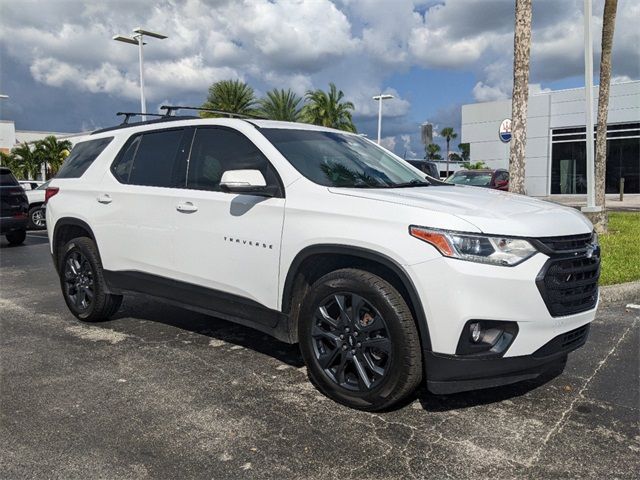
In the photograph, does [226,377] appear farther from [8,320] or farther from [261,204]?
[8,320]

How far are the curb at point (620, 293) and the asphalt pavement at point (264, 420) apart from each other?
119 cm

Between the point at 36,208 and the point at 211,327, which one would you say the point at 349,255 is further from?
the point at 36,208

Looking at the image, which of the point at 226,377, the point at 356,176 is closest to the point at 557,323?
the point at 356,176

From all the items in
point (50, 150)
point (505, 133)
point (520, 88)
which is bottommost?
point (505, 133)

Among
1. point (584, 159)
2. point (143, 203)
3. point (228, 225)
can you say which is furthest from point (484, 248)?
point (584, 159)

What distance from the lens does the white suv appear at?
291 cm

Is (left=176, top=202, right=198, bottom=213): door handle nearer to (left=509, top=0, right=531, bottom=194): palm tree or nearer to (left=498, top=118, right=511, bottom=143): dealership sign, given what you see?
(left=509, top=0, right=531, bottom=194): palm tree

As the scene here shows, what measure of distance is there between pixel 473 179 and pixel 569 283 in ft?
44.3

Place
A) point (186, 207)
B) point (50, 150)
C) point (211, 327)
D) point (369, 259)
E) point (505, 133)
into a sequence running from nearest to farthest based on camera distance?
point (369, 259)
point (186, 207)
point (211, 327)
point (505, 133)
point (50, 150)

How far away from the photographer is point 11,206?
1156 centimetres

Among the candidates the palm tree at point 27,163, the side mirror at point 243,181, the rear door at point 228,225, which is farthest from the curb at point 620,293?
the palm tree at point 27,163

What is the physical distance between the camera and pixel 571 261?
3086 mm

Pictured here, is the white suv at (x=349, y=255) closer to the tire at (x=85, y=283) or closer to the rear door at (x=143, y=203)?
the rear door at (x=143, y=203)

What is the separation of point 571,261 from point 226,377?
2.33 metres
